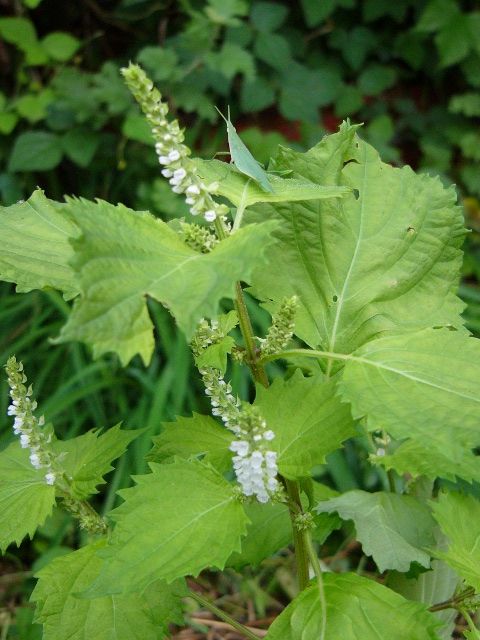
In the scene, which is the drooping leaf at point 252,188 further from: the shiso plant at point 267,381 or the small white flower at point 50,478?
the small white flower at point 50,478

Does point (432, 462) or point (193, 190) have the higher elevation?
point (193, 190)

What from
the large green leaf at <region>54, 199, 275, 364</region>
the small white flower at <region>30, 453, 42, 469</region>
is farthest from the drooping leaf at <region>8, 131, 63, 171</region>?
the large green leaf at <region>54, 199, 275, 364</region>

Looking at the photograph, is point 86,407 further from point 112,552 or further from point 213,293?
point 213,293

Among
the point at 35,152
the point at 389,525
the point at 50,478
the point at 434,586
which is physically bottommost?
the point at 434,586

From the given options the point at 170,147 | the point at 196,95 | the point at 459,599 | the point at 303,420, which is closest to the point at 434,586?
the point at 459,599

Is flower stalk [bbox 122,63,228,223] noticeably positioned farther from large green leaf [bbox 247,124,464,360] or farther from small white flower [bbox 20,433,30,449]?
small white flower [bbox 20,433,30,449]

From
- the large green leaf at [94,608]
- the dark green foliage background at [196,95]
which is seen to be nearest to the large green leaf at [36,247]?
the large green leaf at [94,608]

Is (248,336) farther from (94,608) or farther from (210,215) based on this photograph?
(94,608)
